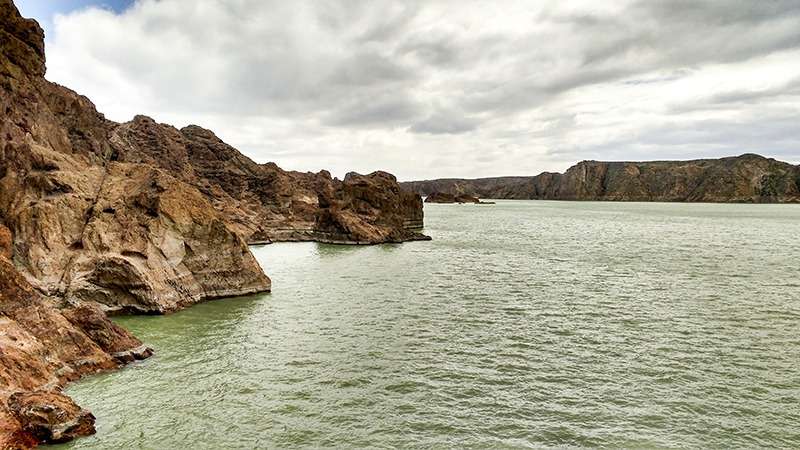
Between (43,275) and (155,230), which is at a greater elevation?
(155,230)

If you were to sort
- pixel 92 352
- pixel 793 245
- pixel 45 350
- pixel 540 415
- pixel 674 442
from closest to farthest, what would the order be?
1. pixel 674 442
2. pixel 540 415
3. pixel 45 350
4. pixel 92 352
5. pixel 793 245

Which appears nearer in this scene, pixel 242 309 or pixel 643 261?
pixel 242 309

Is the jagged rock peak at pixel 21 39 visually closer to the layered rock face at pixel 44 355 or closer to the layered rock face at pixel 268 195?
the layered rock face at pixel 44 355

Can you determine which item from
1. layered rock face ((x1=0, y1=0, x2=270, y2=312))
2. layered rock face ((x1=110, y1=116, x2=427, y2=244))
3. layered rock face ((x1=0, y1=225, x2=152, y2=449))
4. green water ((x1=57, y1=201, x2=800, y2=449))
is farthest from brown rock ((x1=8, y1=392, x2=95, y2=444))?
layered rock face ((x1=110, y1=116, x2=427, y2=244))

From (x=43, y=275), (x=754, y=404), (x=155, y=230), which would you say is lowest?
(x=754, y=404)

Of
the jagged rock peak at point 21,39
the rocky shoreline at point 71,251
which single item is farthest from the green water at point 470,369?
the jagged rock peak at point 21,39

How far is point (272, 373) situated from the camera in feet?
56.4

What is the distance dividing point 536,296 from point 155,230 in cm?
2388

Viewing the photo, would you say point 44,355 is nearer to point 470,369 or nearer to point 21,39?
point 470,369

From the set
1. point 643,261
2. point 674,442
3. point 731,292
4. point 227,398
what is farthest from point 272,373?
point 643,261

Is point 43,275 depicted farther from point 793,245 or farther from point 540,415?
point 793,245

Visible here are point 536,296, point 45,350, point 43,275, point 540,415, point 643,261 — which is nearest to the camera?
point 540,415

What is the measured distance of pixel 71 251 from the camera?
968 inches

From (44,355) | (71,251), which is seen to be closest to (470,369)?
(44,355)
